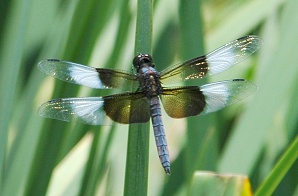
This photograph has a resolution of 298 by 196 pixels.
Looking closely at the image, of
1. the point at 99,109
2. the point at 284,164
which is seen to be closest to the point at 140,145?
the point at 284,164

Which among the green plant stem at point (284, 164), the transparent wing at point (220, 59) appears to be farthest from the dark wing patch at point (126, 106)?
the green plant stem at point (284, 164)

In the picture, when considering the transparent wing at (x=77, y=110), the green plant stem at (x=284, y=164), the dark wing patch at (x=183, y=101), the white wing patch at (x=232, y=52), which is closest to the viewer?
the green plant stem at (x=284, y=164)

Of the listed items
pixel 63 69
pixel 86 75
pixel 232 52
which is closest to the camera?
pixel 63 69

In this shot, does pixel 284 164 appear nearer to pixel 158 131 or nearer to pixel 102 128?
pixel 158 131

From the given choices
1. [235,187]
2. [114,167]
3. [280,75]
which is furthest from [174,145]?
[235,187]

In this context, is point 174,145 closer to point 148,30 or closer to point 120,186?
point 120,186

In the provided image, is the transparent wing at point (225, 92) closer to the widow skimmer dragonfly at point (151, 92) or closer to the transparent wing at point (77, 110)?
the widow skimmer dragonfly at point (151, 92)

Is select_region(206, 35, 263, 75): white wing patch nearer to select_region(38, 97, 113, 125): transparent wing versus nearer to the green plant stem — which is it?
select_region(38, 97, 113, 125): transparent wing
